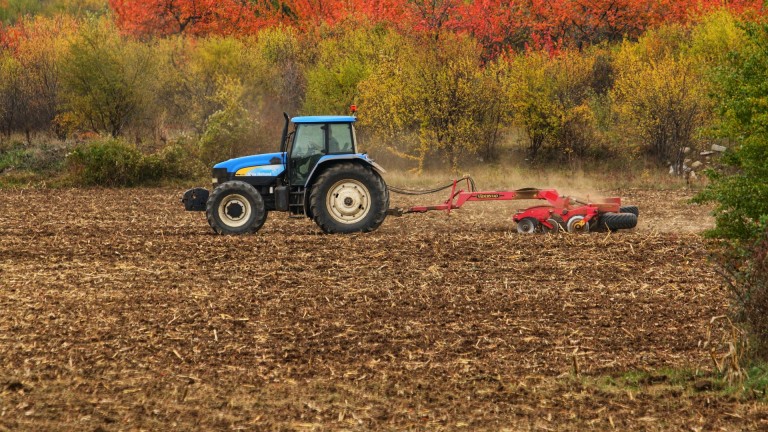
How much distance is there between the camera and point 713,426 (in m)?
6.61

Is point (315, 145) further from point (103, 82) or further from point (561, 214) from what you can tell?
point (103, 82)

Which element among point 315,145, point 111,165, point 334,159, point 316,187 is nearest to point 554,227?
point 334,159

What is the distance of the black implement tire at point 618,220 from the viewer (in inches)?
591

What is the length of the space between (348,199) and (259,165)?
1.66m

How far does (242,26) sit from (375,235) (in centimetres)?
4297

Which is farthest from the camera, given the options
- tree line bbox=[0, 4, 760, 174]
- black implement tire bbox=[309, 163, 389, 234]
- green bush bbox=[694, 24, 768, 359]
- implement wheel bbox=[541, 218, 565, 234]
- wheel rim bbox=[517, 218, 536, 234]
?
tree line bbox=[0, 4, 760, 174]

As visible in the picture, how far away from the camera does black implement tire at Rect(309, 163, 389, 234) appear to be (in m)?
14.9

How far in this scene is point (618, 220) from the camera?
15.1m

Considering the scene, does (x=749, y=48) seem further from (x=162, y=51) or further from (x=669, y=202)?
(x=162, y=51)

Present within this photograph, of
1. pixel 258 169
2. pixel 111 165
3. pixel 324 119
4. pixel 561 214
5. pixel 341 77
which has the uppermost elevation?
pixel 341 77

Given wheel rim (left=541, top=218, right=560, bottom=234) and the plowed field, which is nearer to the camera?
the plowed field

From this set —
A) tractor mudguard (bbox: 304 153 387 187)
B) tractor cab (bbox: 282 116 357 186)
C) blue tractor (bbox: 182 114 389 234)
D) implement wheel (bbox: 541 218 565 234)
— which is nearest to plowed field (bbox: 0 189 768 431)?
blue tractor (bbox: 182 114 389 234)

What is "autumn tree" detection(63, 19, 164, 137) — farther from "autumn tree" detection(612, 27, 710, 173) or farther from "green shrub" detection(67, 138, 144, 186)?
"autumn tree" detection(612, 27, 710, 173)

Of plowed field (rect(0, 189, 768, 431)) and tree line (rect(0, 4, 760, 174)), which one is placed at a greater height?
tree line (rect(0, 4, 760, 174))
